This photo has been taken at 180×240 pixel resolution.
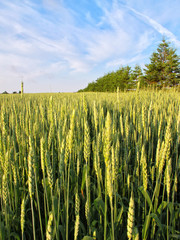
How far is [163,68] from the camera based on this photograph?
1975 centimetres

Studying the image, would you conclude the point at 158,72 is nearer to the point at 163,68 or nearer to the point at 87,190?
the point at 163,68

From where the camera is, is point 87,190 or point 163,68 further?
point 163,68

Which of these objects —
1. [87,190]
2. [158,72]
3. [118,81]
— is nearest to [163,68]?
[158,72]

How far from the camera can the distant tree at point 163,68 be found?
724 inches

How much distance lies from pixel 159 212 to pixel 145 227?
189mm

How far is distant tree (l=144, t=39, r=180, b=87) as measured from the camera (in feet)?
60.3

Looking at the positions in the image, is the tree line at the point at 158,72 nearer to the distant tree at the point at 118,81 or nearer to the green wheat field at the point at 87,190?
the distant tree at the point at 118,81

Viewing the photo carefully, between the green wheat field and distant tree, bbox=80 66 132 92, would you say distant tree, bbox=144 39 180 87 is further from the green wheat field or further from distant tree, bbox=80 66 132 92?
the green wheat field

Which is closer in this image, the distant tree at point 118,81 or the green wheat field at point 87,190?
the green wheat field at point 87,190

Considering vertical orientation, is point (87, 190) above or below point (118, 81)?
below

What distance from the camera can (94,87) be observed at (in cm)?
2920

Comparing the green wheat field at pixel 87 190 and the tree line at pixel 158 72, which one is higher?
the tree line at pixel 158 72

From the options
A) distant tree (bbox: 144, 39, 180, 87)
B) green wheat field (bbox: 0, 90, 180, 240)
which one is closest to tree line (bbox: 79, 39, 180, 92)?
distant tree (bbox: 144, 39, 180, 87)

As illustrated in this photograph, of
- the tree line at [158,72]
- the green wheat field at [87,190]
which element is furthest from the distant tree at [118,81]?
the green wheat field at [87,190]
